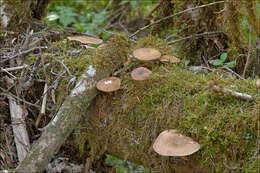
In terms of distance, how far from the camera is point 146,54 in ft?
9.95

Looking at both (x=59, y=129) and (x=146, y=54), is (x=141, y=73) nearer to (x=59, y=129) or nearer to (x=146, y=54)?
(x=146, y=54)

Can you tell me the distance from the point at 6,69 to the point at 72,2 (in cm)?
582

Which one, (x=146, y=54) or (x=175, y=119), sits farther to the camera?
(x=146, y=54)

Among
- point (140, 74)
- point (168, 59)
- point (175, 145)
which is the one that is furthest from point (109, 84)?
point (175, 145)

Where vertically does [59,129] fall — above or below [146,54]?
below

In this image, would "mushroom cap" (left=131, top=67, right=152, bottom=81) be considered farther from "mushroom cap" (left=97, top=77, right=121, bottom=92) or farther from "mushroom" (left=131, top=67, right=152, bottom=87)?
"mushroom cap" (left=97, top=77, right=121, bottom=92)

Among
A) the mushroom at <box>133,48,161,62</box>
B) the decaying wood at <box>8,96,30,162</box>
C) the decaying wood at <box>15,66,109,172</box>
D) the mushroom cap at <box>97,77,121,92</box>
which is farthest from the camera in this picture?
the decaying wood at <box>8,96,30,162</box>

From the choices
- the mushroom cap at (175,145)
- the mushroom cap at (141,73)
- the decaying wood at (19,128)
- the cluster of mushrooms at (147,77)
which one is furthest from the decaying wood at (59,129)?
the mushroom cap at (175,145)

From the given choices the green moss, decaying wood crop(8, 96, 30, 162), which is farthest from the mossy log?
decaying wood crop(8, 96, 30, 162)

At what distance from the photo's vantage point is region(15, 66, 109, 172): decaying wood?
2553 mm

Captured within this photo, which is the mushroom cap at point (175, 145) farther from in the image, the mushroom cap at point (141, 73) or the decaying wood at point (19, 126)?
the decaying wood at point (19, 126)

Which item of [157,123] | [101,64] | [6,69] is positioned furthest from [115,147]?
[6,69]

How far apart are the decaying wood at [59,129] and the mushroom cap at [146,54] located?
0.52 metres

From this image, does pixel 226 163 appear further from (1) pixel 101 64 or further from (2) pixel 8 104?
(2) pixel 8 104
